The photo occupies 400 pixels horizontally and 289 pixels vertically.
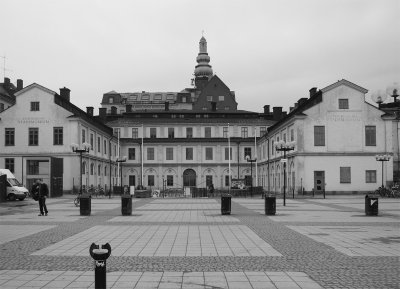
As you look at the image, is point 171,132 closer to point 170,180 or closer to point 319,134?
point 170,180

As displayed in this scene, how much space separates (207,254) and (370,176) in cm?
4035

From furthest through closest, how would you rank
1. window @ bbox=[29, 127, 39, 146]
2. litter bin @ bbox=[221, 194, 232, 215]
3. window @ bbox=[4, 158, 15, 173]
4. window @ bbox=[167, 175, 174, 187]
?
window @ bbox=[167, 175, 174, 187]
window @ bbox=[29, 127, 39, 146]
window @ bbox=[4, 158, 15, 173]
litter bin @ bbox=[221, 194, 232, 215]

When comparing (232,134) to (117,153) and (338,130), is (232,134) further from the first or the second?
Result: (338,130)

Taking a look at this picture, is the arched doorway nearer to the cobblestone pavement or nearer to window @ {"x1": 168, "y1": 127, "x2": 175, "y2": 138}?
window @ {"x1": 168, "y1": 127, "x2": 175, "y2": 138}

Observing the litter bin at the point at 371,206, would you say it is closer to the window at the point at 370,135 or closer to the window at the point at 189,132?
the window at the point at 370,135

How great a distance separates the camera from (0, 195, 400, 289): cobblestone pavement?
876 centimetres

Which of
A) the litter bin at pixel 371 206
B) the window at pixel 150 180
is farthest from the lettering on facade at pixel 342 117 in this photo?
Answer: the window at pixel 150 180

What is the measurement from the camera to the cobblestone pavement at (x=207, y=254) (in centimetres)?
876

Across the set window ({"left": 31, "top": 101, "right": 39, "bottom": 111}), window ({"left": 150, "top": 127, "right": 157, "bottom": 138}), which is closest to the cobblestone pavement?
window ({"left": 31, "top": 101, "right": 39, "bottom": 111})

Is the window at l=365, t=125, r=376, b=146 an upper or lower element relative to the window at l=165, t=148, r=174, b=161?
upper

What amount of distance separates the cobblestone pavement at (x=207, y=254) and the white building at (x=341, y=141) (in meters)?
28.9

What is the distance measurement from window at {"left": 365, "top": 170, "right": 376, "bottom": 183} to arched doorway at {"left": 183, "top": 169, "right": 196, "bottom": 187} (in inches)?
1278

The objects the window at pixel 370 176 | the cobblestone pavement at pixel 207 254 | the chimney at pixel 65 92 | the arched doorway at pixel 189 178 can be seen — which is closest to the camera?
the cobblestone pavement at pixel 207 254

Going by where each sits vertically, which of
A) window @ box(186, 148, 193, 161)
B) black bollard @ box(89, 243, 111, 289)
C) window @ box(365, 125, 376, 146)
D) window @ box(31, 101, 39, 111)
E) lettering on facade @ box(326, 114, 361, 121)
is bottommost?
black bollard @ box(89, 243, 111, 289)
